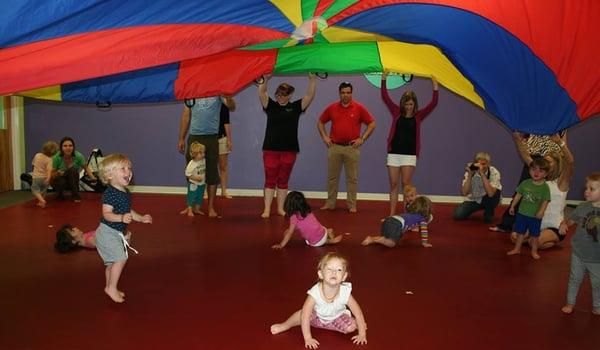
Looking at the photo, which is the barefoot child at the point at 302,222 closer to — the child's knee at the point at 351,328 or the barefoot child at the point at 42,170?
the child's knee at the point at 351,328

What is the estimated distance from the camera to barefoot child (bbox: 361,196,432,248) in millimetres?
4676

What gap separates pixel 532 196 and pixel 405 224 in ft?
3.36

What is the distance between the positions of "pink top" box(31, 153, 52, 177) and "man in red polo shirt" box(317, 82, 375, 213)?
3.25m

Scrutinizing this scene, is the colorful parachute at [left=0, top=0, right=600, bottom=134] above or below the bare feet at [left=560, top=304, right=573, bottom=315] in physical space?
above

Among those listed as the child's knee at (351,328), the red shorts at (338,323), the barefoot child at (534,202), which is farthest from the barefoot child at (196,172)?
the child's knee at (351,328)

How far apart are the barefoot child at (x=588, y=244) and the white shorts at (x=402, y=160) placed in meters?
2.51

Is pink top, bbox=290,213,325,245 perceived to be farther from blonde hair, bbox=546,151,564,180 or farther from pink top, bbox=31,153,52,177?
pink top, bbox=31,153,52,177

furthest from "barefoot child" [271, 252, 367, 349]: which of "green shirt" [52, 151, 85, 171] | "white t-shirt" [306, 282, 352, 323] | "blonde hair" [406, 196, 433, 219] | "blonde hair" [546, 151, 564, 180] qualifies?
"green shirt" [52, 151, 85, 171]

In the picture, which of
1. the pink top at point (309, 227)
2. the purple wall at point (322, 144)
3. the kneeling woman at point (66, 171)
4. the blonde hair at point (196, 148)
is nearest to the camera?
the pink top at point (309, 227)

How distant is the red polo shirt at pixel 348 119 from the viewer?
6.58m

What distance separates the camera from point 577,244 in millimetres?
3230

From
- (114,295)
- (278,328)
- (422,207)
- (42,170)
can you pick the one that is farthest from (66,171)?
(278,328)

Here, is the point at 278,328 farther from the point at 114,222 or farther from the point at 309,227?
the point at 309,227

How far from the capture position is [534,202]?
4.43 metres
